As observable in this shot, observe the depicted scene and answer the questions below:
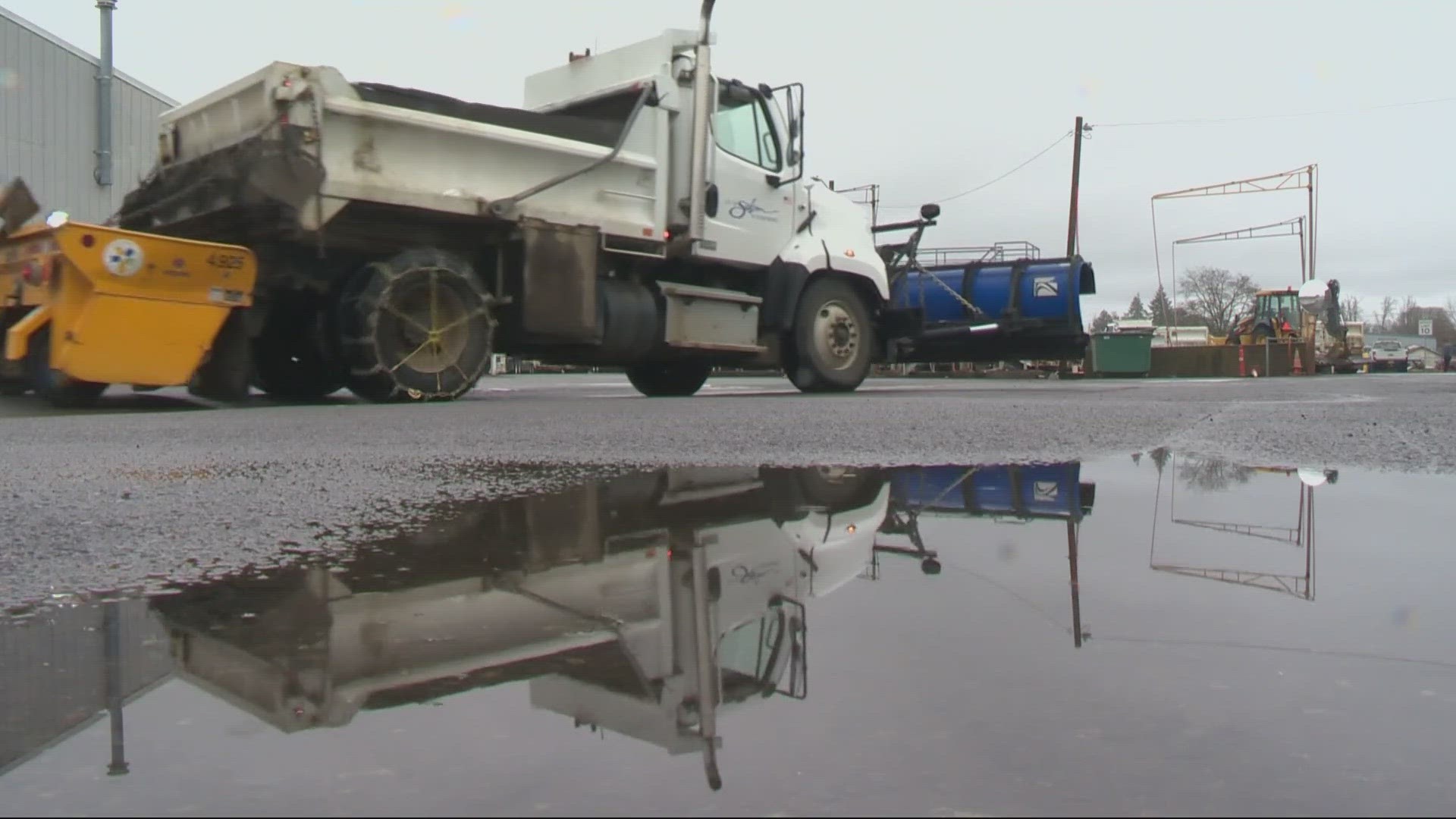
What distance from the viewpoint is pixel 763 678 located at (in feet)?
6.24

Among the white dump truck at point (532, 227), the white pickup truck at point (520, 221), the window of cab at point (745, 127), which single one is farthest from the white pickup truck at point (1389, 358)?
the window of cab at point (745, 127)

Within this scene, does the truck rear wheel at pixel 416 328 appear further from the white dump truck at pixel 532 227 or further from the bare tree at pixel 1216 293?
the bare tree at pixel 1216 293

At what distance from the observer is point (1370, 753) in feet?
5.16

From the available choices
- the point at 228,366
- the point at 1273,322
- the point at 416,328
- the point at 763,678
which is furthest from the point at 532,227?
the point at 1273,322

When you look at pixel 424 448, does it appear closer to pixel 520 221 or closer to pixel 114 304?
pixel 114 304

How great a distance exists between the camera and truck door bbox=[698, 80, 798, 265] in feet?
38.3

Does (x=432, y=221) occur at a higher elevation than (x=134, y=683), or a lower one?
higher

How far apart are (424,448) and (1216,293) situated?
95.1 metres

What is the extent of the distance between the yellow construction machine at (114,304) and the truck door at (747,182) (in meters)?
4.38

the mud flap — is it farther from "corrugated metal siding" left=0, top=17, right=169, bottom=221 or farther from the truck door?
"corrugated metal siding" left=0, top=17, right=169, bottom=221

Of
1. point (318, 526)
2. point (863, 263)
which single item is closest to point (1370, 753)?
point (318, 526)

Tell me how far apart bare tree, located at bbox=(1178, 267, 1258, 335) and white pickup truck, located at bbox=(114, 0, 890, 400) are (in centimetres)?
8545

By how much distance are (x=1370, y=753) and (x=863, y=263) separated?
1186 centimetres

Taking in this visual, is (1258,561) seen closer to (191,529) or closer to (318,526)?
(318,526)
